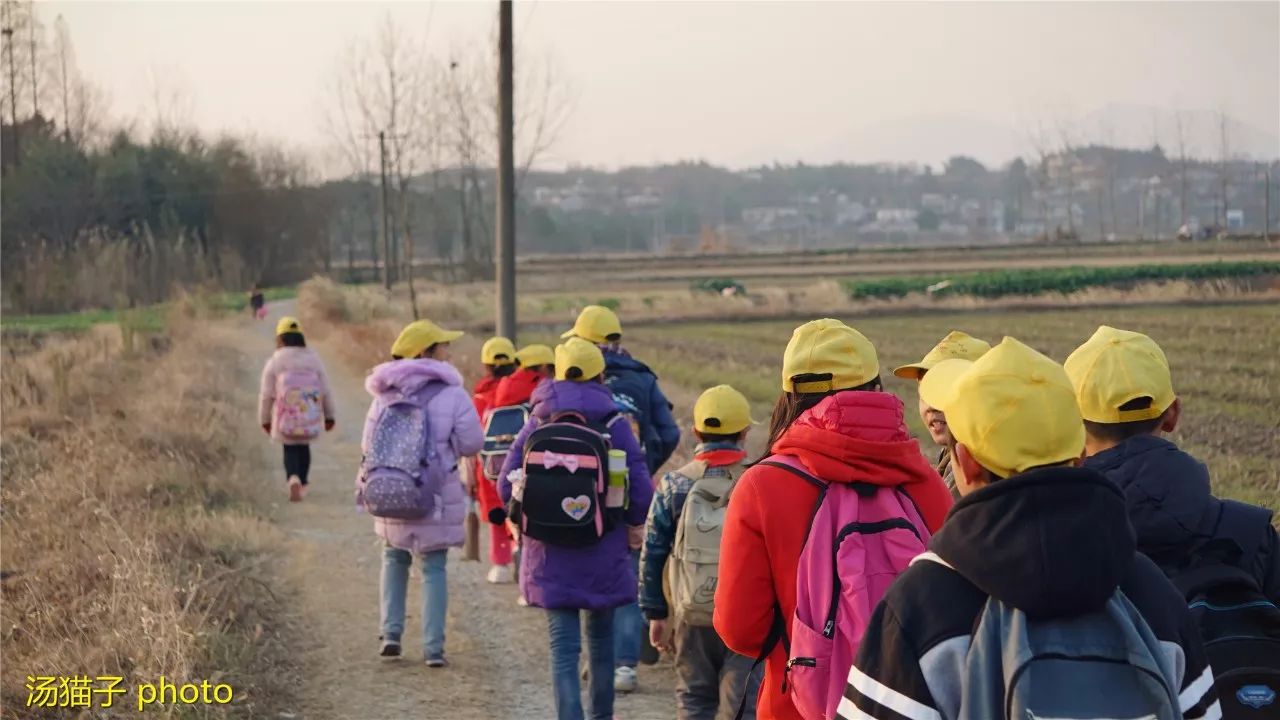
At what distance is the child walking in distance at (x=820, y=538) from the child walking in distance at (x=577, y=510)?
236 cm

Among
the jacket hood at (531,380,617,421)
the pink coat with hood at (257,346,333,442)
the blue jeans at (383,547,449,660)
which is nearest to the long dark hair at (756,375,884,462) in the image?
the jacket hood at (531,380,617,421)

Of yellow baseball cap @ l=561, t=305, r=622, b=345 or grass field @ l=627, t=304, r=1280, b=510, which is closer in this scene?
yellow baseball cap @ l=561, t=305, r=622, b=345

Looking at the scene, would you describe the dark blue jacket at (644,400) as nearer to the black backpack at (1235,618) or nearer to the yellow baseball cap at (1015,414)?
the black backpack at (1235,618)

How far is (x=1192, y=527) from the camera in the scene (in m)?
3.58

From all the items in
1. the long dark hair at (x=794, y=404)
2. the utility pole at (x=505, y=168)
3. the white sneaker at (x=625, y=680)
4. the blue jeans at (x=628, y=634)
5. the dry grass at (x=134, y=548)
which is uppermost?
the utility pole at (x=505, y=168)

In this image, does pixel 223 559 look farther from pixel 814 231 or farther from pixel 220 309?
pixel 814 231

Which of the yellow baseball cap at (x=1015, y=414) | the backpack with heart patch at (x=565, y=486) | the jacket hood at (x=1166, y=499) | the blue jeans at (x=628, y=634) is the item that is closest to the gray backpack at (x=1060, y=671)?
the yellow baseball cap at (x=1015, y=414)

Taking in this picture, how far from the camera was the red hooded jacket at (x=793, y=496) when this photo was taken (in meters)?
3.48

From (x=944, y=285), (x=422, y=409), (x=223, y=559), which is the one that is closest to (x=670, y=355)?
(x=944, y=285)

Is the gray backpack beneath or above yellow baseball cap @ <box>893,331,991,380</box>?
beneath

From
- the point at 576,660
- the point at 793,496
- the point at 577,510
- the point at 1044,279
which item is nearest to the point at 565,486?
the point at 577,510

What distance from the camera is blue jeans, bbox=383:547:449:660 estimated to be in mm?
7699

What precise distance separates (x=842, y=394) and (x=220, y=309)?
145 ft

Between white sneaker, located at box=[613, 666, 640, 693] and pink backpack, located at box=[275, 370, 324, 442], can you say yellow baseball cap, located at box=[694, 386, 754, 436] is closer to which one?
white sneaker, located at box=[613, 666, 640, 693]
